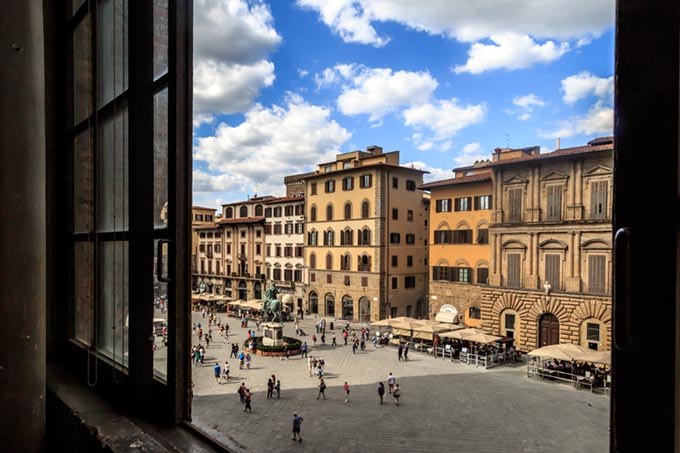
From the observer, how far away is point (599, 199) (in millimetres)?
21125

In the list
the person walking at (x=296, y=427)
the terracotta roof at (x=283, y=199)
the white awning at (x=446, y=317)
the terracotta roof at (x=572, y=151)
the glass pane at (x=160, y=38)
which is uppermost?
the terracotta roof at (x=572, y=151)

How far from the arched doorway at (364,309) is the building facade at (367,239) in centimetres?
8

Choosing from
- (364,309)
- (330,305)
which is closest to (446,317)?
(364,309)

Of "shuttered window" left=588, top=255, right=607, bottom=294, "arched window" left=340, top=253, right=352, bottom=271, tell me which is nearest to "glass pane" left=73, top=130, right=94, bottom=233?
"shuttered window" left=588, top=255, right=607, bottom=294

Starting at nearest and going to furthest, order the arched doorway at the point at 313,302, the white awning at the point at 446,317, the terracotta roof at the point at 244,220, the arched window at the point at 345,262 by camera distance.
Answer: the white awning at the point at 446,317 < the arched window at the point at 345,262 < the arched doorway at the point at 313,302 < the terracotta roof at the point at 244,220

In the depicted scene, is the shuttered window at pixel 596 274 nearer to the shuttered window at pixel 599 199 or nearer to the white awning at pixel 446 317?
the shuttered window at pixel 599 199

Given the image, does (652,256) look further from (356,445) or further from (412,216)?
(412,216)

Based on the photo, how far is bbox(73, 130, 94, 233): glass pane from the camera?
11.4 feet

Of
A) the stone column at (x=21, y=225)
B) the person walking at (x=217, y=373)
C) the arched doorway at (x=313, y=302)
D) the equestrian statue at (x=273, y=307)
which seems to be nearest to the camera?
the stone column at (x=21, y=225)

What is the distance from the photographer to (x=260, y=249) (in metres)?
44.6

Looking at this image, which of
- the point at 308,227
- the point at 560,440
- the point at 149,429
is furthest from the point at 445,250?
the point at 149,429

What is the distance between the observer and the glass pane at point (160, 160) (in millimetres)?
2463

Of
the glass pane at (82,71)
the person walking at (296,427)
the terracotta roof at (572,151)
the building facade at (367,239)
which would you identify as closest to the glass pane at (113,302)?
the glass pane at (82,71)

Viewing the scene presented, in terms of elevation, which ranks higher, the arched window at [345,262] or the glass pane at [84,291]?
the glass pane at [84,291]
